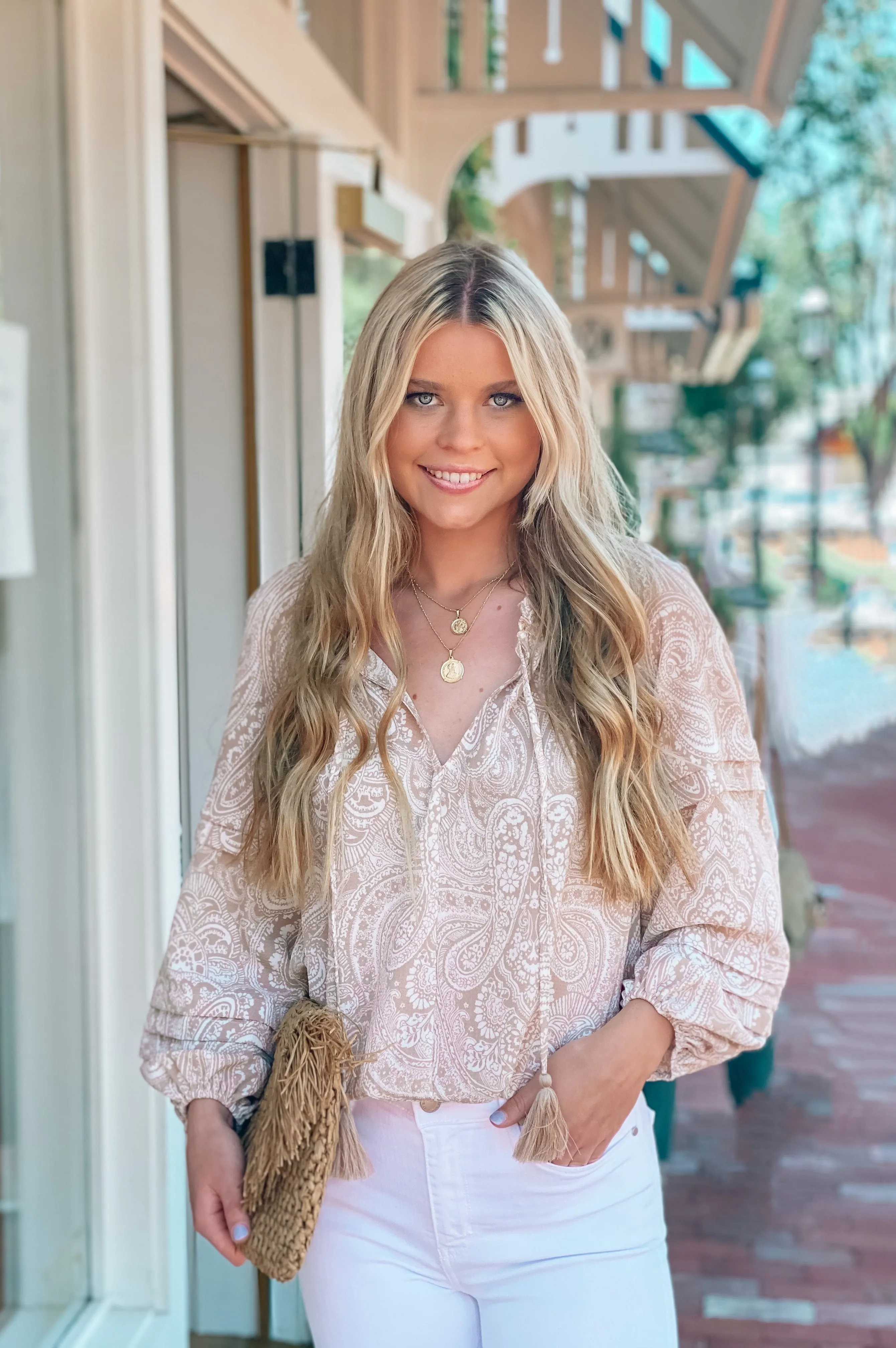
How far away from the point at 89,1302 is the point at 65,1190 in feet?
0.65

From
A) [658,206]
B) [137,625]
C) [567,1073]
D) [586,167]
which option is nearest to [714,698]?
[567,1073]

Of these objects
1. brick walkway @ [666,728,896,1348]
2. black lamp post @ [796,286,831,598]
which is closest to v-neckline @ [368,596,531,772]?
brick walkway @ [666,728,896,1348]

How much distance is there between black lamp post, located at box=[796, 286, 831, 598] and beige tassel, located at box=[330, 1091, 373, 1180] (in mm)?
11886

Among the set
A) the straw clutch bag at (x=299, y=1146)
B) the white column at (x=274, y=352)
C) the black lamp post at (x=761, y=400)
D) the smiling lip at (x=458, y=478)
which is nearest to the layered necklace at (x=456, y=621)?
the smiling lip at (x=458, y=478)

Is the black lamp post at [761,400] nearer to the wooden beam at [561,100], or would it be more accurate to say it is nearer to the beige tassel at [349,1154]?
the wooden beam at [561,100]

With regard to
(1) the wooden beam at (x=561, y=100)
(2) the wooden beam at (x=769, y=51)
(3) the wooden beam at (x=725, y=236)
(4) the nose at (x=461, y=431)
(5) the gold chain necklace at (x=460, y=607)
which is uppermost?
(3) the wooden beam at (x=725, y=236)

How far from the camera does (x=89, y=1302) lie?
2.06 metres

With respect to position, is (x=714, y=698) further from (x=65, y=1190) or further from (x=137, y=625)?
(x=65, y=1190)

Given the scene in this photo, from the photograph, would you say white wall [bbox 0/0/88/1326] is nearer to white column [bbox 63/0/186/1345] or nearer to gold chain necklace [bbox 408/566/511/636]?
white column [bbox 63/0/186/1345]

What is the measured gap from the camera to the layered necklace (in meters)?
1.30

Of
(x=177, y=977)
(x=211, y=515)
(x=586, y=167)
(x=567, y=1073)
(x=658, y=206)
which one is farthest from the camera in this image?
(x=658, y=206)

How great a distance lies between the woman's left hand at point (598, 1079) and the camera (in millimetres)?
1170

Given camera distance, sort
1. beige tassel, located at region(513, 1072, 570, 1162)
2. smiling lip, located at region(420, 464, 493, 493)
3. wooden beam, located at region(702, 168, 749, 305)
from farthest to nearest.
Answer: wooden beam, located at region(702, 168, 749, 305), smiling lip, located at region(420, 464, 493, 493), beige tassel, located at region(513, 1072, 570, 1162)

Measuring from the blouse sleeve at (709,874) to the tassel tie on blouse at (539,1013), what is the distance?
0.09m
